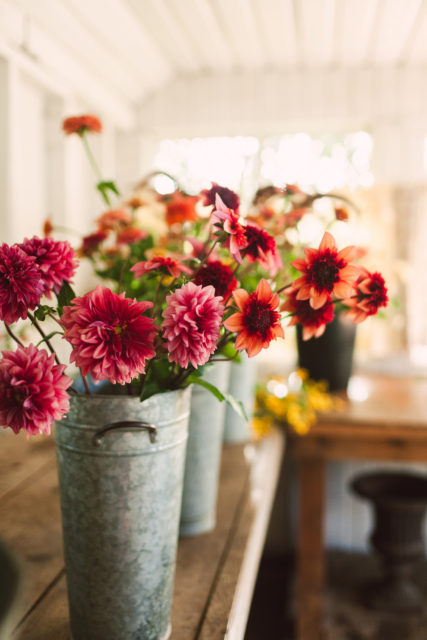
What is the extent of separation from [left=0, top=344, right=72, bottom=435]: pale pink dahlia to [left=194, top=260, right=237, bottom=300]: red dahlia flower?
193 millimetres

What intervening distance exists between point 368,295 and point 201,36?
2.74 m

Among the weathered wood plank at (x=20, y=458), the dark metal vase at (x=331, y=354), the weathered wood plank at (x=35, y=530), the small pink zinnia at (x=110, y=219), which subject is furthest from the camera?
the dark metal vase at (x=331, y=354)

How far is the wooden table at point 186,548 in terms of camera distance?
0.80 m

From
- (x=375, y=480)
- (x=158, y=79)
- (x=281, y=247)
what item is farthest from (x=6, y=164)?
(x=375, y=480)

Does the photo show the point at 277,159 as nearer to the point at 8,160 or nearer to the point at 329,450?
the point at 8,160

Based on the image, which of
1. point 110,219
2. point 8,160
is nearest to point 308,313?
point 110,219

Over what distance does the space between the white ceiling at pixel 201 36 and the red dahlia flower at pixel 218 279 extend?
201 centimetres

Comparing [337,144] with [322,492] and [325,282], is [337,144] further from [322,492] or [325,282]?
[325,282]

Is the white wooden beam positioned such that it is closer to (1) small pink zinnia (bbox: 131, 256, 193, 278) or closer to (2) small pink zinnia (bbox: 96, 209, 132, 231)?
(2) small pink zinnia (bbox: 96, 209, 132, 231)

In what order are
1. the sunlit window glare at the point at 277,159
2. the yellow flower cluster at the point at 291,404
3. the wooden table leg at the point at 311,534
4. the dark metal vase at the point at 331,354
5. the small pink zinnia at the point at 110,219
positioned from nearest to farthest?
1. the small pink zinnia at the point at 110,219
2. the yellow flower cluster at the point at 291,404
3. the dark metal vase at the point at 331,354
4. the wooden table leg at the point at 311,534
5. the sunlit window glare at the point at 277,159

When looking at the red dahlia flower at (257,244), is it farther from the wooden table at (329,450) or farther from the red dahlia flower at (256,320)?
the wooden table at (329,450)

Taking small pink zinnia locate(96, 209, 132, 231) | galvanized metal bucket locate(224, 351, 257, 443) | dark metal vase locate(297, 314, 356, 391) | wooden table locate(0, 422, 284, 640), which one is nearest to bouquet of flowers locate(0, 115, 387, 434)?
wooden table locate(0, 422, 284, 640)

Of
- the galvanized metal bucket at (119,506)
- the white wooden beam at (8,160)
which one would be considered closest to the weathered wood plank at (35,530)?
the galvanized metal bucket at (119,506)

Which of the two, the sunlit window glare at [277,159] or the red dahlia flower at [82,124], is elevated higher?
the sunlit window glare at [277,159]
